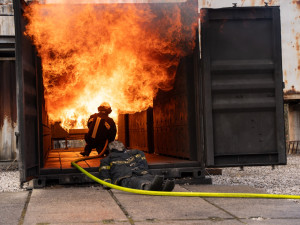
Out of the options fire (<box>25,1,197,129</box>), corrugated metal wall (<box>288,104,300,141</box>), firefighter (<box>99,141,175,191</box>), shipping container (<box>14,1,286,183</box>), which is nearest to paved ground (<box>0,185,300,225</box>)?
firefighter (<box>99,141,175,191</box>)

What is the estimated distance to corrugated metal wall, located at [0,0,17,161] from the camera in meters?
12.9

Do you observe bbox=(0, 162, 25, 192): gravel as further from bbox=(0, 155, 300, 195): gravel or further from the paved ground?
the paved ground

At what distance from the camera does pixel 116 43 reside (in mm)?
9266

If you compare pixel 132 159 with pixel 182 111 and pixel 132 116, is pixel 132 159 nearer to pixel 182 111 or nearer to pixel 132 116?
pixel 182 111

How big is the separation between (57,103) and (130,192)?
7831mm

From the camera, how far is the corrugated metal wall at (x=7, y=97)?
1294cm

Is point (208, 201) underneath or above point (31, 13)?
underneath

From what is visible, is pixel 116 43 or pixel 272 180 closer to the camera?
pixel 272 180

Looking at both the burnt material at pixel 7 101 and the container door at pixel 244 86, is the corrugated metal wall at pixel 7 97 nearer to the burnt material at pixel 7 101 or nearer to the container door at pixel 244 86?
the burnt material at pixel 7 101

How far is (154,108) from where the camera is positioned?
11.3 meters

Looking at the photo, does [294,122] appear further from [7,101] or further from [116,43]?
[7,101]

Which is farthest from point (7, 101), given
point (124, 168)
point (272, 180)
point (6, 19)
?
point (272, 180)

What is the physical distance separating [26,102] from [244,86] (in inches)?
140

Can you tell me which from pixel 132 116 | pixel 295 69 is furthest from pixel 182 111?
pixel 295 69
